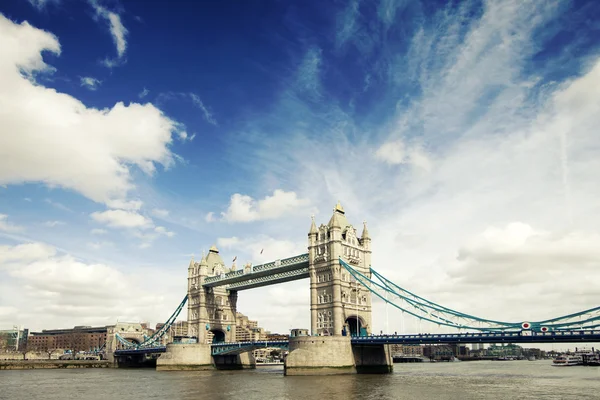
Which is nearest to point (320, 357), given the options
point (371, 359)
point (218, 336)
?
point (371, 359)

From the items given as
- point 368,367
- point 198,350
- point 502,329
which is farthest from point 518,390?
point 198,350

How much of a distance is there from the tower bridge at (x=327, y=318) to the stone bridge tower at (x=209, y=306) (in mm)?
230

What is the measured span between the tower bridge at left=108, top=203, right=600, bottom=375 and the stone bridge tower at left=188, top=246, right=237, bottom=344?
23 cm

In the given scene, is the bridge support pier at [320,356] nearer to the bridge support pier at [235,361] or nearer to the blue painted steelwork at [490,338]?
the blue painted steelwork at [490,338]

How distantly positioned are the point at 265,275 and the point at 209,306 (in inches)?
877

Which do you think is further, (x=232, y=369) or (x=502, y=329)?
(x=232, y=369)

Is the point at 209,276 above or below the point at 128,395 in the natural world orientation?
above

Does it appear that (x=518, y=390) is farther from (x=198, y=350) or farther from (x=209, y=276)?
(x=209, y=276)

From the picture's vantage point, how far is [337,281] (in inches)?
3477

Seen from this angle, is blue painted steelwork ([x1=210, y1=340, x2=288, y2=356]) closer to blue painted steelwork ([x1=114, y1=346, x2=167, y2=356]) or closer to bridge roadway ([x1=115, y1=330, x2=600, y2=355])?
blue painted steelwork ([x1=114, y1=346, x2=167, y2=356])

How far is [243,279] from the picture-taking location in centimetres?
11500

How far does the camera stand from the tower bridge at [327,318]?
6819 centimetres

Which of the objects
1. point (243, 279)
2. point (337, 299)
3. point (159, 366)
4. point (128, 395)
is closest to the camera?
point (128, 395)

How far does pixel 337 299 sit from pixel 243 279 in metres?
33.6
